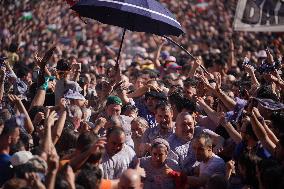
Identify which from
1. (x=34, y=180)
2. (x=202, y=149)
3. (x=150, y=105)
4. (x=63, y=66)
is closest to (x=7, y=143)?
(x=34, y=180)

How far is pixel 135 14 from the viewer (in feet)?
29.3

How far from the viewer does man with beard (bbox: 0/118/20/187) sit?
19.5ft

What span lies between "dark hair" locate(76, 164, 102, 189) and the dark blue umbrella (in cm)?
322

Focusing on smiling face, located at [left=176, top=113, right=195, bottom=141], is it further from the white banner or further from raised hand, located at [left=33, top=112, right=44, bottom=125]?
the white banner

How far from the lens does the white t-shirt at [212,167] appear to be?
6527 mm

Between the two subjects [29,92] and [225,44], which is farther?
[225,44]

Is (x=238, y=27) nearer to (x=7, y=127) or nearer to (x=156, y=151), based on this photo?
(x=156, y=151)

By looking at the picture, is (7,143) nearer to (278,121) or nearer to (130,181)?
(130,181)

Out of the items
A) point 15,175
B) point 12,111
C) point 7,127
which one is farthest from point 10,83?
point 15,175

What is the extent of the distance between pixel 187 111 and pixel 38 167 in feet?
9.85

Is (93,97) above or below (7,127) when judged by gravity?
below

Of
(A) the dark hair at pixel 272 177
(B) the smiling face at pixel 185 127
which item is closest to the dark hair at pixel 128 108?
(B) the smiling face at pixel 185 127

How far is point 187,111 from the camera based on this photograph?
7980 mm

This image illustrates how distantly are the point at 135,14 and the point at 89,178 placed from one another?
12.8ft
